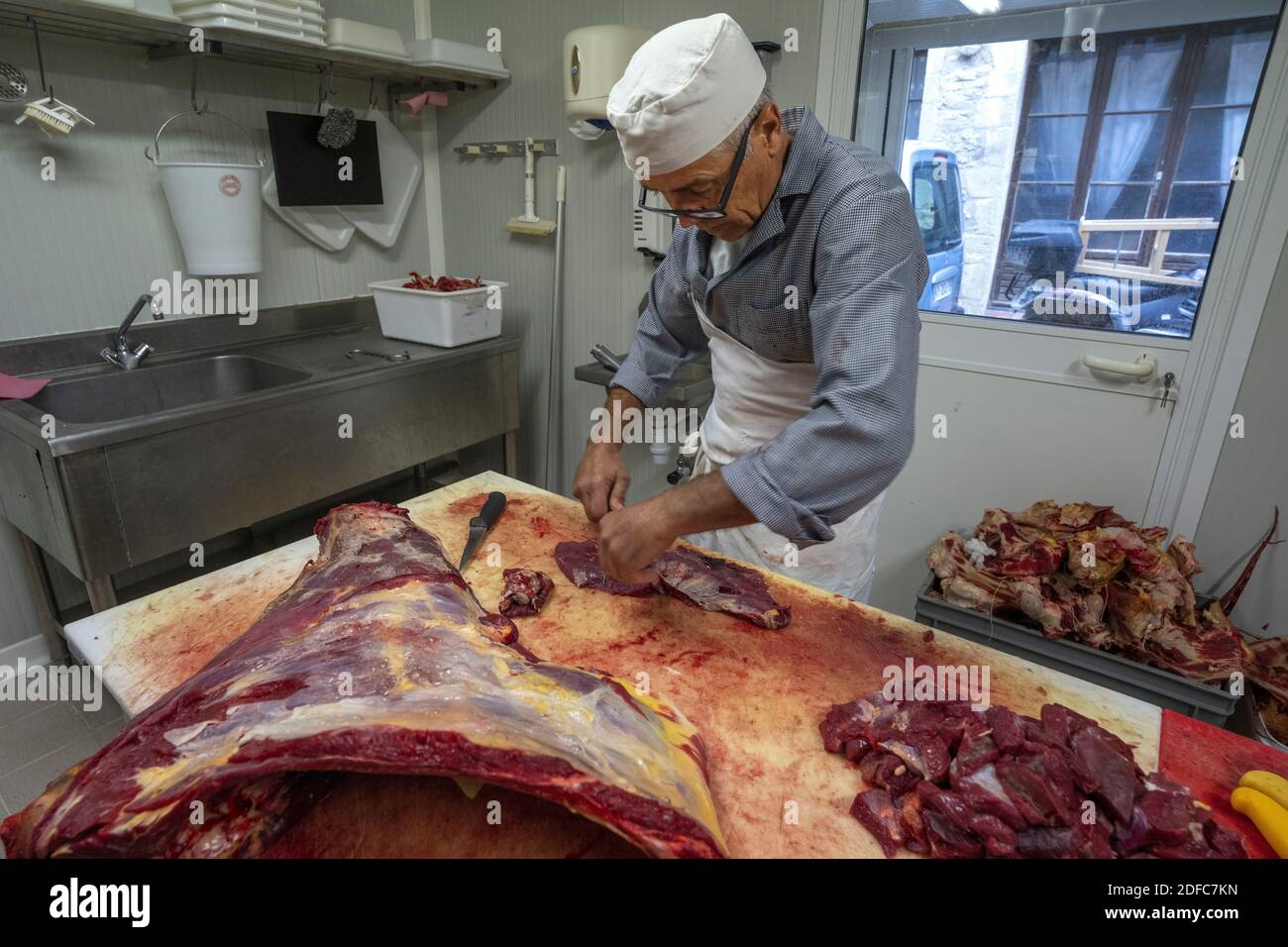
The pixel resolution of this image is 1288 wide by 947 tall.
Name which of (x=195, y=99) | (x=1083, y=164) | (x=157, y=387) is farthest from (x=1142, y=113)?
(x=157, y=387)

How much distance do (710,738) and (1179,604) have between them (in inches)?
71.5

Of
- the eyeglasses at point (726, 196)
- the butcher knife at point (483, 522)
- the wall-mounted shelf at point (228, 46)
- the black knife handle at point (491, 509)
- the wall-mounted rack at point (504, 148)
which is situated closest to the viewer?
the eyeglasses at point (726, 196)

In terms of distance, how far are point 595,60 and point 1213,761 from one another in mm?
2760

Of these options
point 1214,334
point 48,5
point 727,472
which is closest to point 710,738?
point 727,472

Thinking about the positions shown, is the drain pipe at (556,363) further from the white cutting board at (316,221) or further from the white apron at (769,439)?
the white apron at (769,439)

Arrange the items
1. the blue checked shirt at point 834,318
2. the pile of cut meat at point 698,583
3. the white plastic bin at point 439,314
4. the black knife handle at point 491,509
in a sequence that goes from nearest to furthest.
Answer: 1. the blue checked shirt at point 834,318
2. the pile of cut meat at point 698,583
3. the black knife handle at point 491,509
4. the white plastic bin at point 439,314

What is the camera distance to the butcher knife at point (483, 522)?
1.80m

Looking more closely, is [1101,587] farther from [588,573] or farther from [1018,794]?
[588,573]

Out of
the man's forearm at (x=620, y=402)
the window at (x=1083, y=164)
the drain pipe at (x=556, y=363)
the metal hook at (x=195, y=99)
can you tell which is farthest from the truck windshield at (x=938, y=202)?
the metal hook at (x=195, y=99)

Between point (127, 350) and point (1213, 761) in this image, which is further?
point (127, 350)

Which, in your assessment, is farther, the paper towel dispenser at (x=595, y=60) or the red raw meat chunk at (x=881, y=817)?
the paper towel dispenser at (x=595, y=60)

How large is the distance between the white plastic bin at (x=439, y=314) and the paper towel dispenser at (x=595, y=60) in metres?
0.93

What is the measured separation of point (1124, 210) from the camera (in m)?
2.43

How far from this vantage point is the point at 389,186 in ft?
12.5
